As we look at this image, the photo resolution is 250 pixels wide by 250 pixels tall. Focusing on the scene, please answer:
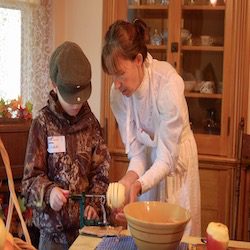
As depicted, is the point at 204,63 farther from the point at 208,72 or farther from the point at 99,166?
the point at 99,166

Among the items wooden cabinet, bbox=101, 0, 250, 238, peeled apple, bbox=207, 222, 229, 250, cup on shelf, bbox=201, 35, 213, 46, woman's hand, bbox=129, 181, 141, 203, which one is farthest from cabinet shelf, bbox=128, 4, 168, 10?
peeled apple, bbox=207, 222, 229, 250

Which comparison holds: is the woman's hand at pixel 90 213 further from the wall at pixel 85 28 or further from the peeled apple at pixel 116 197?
the wall at pixel 85 28

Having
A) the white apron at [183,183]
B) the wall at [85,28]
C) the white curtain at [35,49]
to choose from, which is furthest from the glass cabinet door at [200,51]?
the white apron at [183,183]

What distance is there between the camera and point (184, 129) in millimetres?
1688

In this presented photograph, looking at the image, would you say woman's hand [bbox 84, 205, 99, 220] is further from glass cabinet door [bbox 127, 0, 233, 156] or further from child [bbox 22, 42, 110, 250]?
glass cabinet door [bbox 127, 0, 233, 156]

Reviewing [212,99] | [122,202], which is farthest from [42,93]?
[122,202]

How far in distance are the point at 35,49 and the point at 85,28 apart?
356 mm

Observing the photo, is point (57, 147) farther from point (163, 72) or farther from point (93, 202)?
point (163, 72)

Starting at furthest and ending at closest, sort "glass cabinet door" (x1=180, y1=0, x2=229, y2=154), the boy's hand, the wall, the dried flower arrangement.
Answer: the wall < "glass cabinet door" (x1=180, y1=0, x2=229, y2=154) < the dried flower arrangement < the boy's hand

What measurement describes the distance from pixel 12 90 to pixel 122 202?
5.95 feet

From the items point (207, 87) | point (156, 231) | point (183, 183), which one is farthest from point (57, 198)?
point (207, 87)

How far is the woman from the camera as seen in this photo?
1471mm

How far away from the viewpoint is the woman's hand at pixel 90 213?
53.9 inches

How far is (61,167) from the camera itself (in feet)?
4.84
